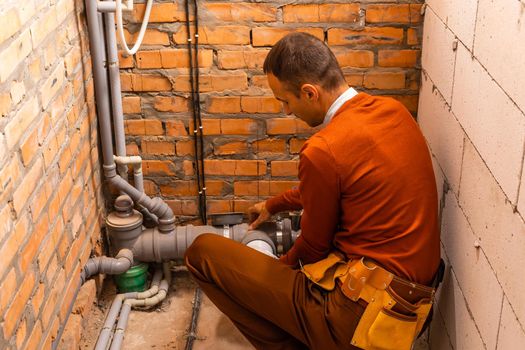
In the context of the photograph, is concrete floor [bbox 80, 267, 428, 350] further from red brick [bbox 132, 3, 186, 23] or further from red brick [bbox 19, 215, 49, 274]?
red brick [bbox 132, 3, 186, 23]

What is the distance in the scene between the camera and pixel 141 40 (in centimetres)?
276

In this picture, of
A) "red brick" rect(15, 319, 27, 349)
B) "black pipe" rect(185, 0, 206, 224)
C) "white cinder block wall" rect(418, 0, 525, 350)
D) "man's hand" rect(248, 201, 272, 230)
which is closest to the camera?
"white cinder block wall" rect(418, 0, 525, 350)

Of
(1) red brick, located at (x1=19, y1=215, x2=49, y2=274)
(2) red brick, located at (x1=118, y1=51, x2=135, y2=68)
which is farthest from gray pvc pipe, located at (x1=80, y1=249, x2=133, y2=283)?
(2) red brick, located at (x1=118, y1=51, x2=135, y2=68)

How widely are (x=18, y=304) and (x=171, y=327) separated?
0.93 metres

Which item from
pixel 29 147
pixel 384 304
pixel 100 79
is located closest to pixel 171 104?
pixel 100 79

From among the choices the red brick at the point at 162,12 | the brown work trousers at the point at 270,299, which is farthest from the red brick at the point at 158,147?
the brown work trousers at the point at 270,299

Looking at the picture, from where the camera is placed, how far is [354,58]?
288cm

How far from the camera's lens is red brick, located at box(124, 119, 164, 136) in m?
3.02

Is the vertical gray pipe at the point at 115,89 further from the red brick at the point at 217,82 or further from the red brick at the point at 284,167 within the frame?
the red brick at the point at 284,167

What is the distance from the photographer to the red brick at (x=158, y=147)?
3057mm

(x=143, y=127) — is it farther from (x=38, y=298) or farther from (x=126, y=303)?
(x=38, y=298)

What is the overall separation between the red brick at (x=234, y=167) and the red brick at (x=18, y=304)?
110 centimetres

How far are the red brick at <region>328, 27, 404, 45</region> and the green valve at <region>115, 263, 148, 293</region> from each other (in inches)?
48.9

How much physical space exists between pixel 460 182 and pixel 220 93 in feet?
3.77
